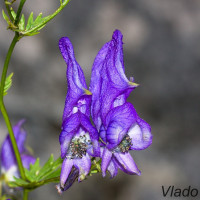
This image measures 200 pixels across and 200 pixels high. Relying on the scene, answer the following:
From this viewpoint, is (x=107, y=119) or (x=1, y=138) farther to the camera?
(x=1, y=138)

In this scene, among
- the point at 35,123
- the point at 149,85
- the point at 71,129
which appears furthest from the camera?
the point at 149,85

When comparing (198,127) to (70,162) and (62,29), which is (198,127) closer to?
(62,29)

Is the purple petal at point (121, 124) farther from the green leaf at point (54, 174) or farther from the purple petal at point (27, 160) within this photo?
the purple petal at point (27, 160)

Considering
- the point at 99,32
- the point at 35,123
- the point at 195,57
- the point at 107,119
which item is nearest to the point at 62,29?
the point at 99,32

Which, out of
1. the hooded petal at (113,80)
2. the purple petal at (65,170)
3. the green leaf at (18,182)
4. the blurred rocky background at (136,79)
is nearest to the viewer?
the purple petal at (65,170)

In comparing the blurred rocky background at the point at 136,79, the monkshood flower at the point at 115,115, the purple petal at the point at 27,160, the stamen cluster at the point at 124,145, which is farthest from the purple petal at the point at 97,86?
the blurred rocky background at the point at 136,79

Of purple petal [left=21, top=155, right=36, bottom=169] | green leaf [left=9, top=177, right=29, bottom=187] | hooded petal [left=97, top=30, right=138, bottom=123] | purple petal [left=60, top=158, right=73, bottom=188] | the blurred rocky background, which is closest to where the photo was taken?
purple petal [left=60, top=158, right=73, bottom=188]

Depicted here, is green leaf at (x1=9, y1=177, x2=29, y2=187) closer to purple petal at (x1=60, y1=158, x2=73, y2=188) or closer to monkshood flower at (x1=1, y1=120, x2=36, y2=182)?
purple petal at (x1=60, y1=158, x2=73, y2=188)

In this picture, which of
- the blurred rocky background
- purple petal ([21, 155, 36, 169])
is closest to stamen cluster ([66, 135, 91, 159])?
purple petal ([21, 155, 36, 169])
